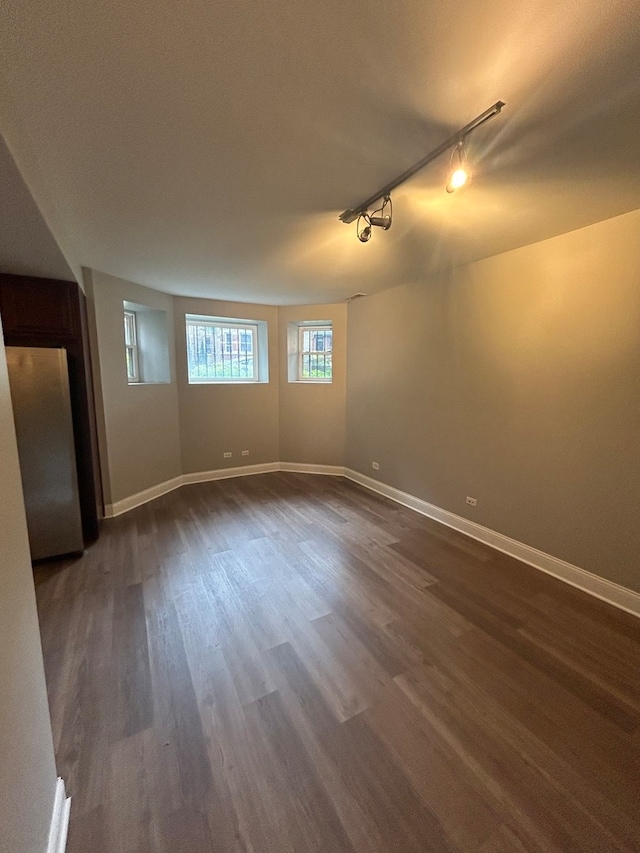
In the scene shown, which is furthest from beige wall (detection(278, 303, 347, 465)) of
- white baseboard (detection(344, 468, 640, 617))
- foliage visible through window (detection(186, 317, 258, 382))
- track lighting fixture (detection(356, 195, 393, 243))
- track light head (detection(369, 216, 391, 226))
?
track light head (detection(369, 216, 391, 226))

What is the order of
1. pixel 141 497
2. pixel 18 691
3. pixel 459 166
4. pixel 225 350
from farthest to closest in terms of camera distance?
pixel 225 350 < pixel 141 497 < pixel 459 166 < pixel 18 691

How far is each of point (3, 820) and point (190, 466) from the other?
389 centimetres

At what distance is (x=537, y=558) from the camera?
8.14 ft

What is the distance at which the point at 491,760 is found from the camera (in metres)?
1.23

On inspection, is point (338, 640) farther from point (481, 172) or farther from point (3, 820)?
point (481, 172)

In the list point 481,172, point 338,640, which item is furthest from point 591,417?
point 338,640

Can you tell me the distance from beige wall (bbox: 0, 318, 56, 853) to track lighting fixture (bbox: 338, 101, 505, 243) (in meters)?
1.72

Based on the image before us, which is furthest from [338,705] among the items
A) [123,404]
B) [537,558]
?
[123,404]

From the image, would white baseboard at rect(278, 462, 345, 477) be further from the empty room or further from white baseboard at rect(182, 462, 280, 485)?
the empty room

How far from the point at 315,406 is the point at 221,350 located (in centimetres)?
155

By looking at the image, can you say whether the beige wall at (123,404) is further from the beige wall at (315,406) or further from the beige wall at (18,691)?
the beige wall at (18,691)

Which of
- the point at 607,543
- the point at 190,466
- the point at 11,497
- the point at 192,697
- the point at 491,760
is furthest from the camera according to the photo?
the point at 190,466

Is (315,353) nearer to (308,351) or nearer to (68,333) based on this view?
(308,351)

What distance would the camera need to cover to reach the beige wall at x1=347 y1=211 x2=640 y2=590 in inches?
79.7
